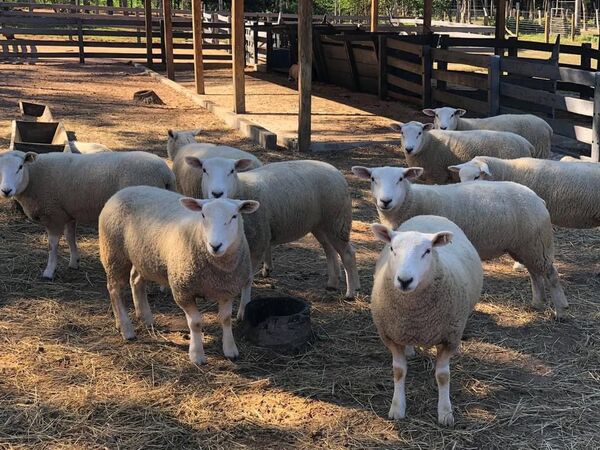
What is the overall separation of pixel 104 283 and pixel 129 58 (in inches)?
823

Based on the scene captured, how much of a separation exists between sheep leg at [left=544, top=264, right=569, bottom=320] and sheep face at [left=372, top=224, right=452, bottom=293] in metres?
1.78

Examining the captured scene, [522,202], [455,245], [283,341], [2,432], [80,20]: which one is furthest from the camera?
[80,20]

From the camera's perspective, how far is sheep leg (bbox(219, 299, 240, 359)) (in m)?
4.22

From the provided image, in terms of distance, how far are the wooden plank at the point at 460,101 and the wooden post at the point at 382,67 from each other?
241cm

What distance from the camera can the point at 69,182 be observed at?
18.5ft

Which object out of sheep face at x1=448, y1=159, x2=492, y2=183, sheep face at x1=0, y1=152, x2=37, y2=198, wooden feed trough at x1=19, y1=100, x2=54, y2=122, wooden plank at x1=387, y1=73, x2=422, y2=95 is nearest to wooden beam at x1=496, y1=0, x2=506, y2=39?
wooden plank at x1=387, y1=73, x2=422, y2=95

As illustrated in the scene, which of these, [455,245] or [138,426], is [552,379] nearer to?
[455,245]

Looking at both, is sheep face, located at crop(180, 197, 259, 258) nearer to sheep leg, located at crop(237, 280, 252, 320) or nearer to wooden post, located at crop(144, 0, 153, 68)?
sheep leg, located at crop(237, 280, 252, 320)

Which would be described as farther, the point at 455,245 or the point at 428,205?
the point at 428,205

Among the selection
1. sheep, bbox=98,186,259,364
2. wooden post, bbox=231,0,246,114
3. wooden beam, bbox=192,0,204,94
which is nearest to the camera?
sheep, bbox=98,186,259,364

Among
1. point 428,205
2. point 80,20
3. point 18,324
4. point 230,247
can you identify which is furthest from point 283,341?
point 80,20

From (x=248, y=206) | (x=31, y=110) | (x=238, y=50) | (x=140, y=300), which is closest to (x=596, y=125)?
(x=248, y=206)

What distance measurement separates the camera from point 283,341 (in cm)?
431

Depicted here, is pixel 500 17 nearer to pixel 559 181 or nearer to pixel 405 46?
pixel 405 46
